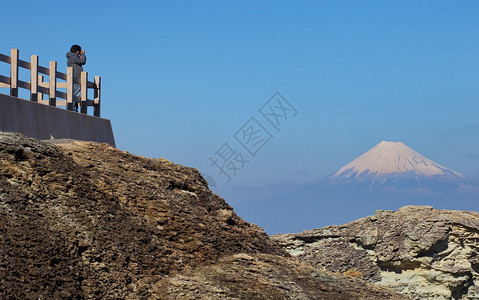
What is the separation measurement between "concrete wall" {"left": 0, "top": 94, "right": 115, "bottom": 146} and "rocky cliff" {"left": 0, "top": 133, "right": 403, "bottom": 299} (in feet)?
20.0

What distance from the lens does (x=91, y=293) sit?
270 inches

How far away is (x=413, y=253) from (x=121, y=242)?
9.33 meters

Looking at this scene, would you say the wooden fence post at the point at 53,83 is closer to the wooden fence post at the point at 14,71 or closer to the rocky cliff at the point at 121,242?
the wooden fence post at the point at 14,71

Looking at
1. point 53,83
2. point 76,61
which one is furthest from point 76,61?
point 53,83

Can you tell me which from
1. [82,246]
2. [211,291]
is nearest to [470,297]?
[211,291]

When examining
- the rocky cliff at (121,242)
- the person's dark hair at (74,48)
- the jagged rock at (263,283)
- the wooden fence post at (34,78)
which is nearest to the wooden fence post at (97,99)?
the person's dark hair at (74,48)

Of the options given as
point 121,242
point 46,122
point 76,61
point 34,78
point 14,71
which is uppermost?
point 76,61

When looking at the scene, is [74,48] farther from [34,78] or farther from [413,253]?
[413,253]

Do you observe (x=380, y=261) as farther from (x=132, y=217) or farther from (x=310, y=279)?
(x=132, y=217)

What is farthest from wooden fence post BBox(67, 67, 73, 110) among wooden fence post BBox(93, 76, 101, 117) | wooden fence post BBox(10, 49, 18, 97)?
wooden fence post BBox(10, 49, 18, 97)

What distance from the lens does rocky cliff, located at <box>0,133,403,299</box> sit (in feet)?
22.5

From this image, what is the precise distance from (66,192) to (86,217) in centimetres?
47

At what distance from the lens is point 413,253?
15.1 meters

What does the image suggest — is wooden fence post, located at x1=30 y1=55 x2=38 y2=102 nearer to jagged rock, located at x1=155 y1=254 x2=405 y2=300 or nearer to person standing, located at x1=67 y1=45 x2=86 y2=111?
person standing, located at x1=67 y1=45 x2=86 y2=111
